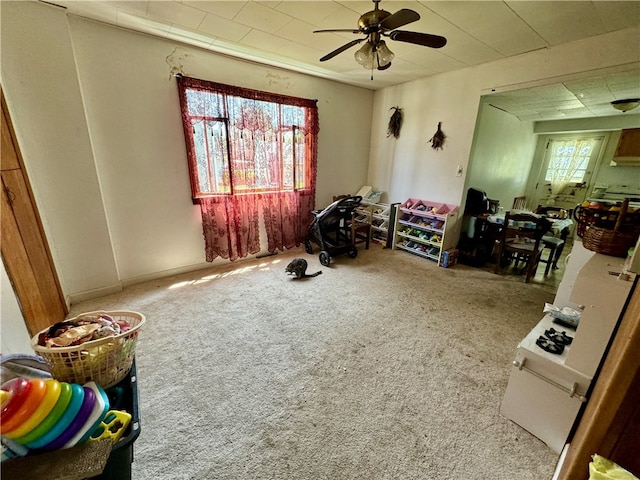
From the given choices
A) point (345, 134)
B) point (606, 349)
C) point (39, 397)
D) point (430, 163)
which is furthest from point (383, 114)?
point (39, 397)

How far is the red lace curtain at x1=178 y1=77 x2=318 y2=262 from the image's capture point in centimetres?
290

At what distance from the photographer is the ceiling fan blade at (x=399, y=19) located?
1518 millimetres

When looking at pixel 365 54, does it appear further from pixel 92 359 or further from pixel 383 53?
pixel 92 359

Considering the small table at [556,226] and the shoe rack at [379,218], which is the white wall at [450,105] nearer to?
the shoe rack at [379,218]

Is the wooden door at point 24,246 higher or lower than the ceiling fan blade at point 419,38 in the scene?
lower

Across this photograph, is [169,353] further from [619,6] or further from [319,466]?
[619,6]

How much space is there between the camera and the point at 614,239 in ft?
4.63

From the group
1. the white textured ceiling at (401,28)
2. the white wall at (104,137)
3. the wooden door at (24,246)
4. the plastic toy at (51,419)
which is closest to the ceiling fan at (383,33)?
the white textured ceiling at (401,28)

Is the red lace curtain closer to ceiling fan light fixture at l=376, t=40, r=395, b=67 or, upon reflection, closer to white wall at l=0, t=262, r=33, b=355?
ceiling fan light fixture at l=376, t=40, r=395, b=67

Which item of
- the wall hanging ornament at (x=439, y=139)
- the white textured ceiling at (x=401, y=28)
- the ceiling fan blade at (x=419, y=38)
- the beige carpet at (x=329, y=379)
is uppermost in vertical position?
the white textured ceiling at (x=401, y=28)

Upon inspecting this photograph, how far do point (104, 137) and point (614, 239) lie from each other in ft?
12.9

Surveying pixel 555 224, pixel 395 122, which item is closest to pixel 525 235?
pixel 555 224

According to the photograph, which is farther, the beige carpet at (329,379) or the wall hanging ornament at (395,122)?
the wall hanging ornament at (395,122)

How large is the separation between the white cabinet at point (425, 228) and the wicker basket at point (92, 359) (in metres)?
3.52
